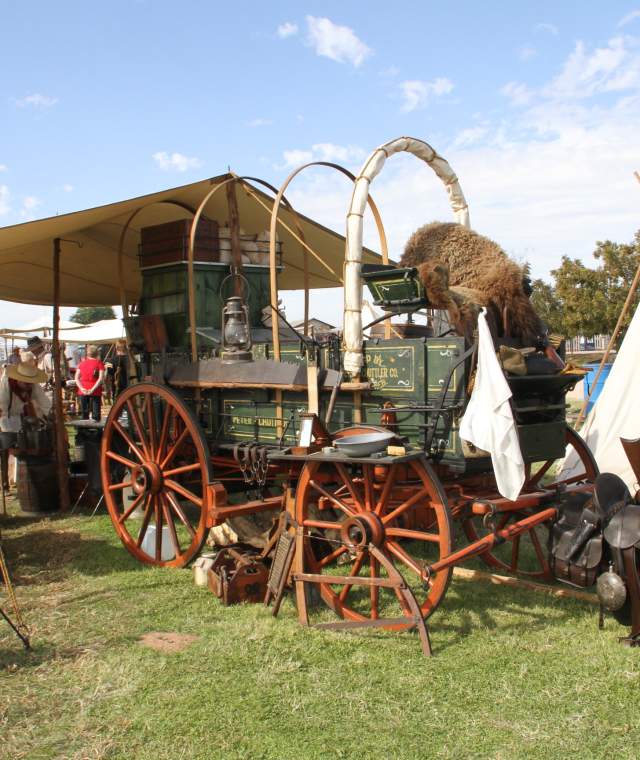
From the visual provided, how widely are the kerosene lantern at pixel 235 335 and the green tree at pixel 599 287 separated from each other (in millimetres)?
13905

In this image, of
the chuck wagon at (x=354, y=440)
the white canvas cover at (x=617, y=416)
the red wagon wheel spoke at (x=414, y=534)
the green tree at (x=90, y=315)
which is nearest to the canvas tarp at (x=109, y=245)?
the chuck wagon at (x=354, y=440)

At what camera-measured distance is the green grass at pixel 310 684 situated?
2.91 metres

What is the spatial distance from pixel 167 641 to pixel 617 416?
452 cm

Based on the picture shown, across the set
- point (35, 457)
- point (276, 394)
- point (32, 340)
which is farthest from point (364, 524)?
point (32, 340)

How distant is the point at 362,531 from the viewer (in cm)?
402

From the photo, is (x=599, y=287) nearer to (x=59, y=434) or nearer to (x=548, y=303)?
(x=548, y=303)

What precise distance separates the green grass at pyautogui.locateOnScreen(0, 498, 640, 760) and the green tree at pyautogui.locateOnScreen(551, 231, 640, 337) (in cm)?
1407

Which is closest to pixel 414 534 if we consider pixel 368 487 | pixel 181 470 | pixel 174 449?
pixel 368 487

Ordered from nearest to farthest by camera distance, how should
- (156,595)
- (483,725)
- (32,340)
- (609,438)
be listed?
(483,725) < (156,595) < (609,438) < (32,340)

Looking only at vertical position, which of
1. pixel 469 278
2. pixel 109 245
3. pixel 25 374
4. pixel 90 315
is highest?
pixel 90 315

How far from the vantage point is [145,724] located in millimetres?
3074

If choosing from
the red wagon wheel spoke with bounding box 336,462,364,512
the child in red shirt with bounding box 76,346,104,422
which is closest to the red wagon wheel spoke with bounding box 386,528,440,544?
the red wagon wheel spoke with bounding box 336,462,364,512

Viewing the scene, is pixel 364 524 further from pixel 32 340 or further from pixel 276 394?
pixel 32 340

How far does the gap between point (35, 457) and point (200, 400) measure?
2920 millimetres
